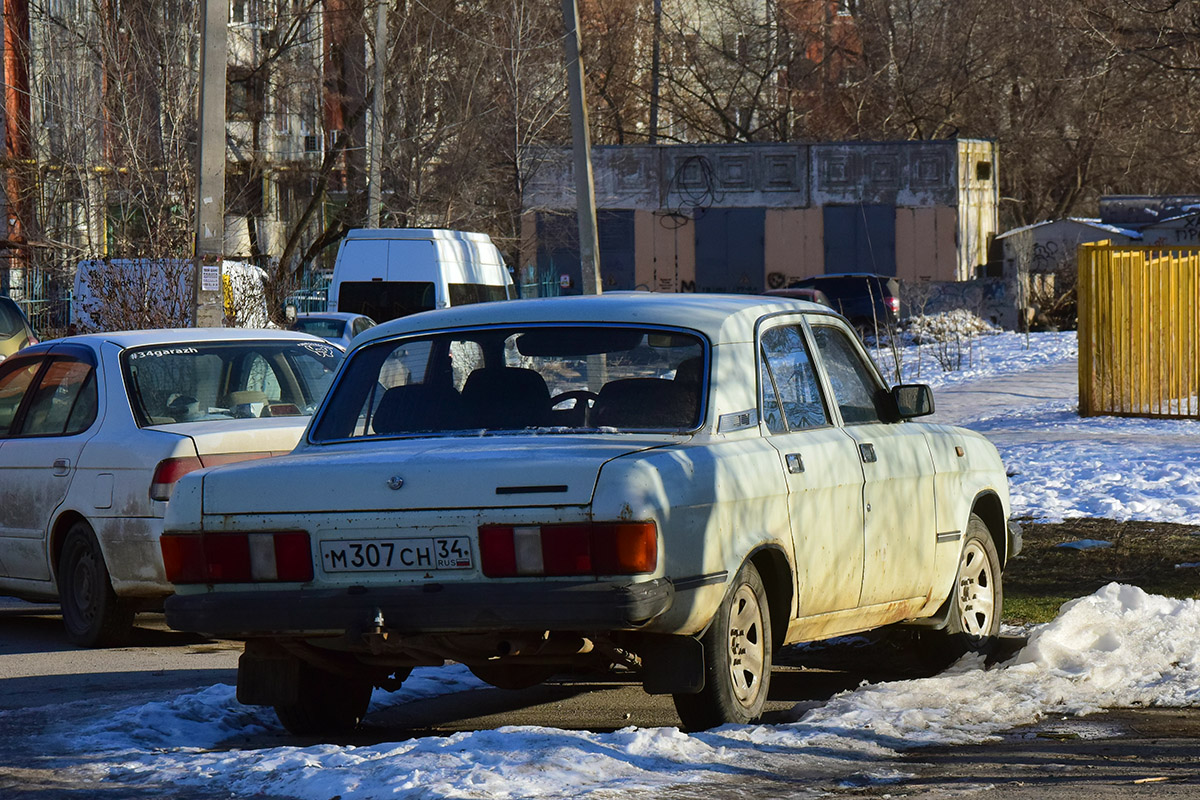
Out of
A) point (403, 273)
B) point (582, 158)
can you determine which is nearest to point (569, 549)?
point (582, 158)

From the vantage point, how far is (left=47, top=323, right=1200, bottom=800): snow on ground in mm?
5039

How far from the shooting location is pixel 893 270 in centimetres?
4619

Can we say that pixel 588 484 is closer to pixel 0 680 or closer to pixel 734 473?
pixel 734 473

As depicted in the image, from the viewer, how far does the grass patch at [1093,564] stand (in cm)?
909

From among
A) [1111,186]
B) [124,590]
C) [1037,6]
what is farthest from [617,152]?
[124,590]

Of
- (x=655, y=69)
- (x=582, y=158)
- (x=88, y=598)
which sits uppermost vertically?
(x=655, y=69)

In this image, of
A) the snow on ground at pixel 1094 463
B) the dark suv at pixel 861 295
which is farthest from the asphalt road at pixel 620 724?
the dark suv at pixel 861 295

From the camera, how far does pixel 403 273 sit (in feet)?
74.5

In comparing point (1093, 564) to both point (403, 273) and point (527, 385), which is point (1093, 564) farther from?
point (403, 273)

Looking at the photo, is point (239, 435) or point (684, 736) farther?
point (239, 435)

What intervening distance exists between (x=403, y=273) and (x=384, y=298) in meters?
0.46

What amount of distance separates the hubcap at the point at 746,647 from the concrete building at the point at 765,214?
38.9 metres

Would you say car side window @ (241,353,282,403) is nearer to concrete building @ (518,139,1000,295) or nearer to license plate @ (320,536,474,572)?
license plate @ (320,536,474,572)

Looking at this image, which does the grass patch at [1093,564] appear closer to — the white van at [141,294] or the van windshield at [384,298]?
the white van at [141,294]
